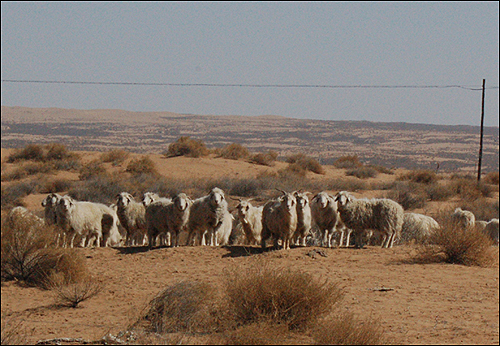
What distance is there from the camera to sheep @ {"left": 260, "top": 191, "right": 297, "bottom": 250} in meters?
16.9

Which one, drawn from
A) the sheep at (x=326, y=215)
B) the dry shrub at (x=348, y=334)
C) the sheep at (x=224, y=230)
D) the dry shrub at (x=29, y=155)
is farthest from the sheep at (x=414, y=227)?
the dry shrub at (x=29, y=155)

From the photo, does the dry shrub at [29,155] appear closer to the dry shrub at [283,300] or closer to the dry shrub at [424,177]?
the dry shrub at [424,177]

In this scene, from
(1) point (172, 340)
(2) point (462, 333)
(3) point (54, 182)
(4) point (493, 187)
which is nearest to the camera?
(1) point (172, 340)

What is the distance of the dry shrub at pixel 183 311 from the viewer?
995cm

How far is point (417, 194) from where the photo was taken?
3509cm

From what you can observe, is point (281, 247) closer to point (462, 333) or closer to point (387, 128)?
point (462, 333)

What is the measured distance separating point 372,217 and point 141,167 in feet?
87.8

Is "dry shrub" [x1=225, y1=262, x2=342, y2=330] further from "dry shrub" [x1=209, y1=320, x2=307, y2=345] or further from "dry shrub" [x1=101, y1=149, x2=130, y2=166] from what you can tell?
"dry shrub" [x1=101, y1=149, x2=130, y2=166]

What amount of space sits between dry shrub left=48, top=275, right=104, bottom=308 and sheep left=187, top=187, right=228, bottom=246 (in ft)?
14.6

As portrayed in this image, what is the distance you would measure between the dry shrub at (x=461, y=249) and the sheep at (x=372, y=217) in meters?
1.92

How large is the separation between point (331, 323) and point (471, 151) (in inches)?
3935

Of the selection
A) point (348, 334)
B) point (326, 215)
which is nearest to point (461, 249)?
point (326, 215)

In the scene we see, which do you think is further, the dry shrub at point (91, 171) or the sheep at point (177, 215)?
the dry shrub at point (91, 171)

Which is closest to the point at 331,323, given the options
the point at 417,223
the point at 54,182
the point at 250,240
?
the point at 250,240
